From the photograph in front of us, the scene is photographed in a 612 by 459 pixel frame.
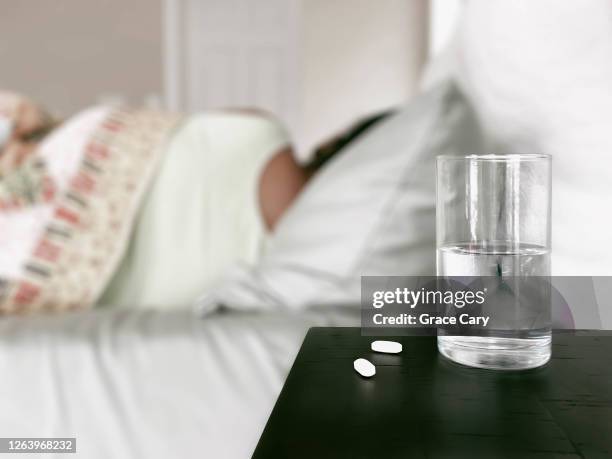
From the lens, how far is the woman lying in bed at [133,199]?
3.62 ft

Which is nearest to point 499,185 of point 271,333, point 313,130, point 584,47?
point 584,47

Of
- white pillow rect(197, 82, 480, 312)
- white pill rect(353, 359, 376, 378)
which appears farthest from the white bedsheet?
white pill rect(353, 359, 376, 378)

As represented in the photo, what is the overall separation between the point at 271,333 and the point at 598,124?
0.46m

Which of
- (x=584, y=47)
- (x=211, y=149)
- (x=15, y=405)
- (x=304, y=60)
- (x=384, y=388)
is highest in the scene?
(x=304, y=60)

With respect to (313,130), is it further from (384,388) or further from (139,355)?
(384,388)

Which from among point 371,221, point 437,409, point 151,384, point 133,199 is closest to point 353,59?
point 133,199

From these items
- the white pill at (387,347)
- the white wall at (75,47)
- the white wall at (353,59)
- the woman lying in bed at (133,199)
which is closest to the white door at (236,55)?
the white wall at (353,59)

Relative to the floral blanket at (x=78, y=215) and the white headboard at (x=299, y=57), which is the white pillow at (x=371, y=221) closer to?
the floral blanket at (x=78, y=215)

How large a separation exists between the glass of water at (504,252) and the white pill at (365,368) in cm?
7

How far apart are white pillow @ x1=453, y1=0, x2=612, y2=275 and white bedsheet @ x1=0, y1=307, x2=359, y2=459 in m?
0.33

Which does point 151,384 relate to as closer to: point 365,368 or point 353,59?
point 365,368

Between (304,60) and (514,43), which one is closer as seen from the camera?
(514,43)

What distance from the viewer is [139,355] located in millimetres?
800

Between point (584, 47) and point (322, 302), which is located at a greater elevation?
point (584, 47)
